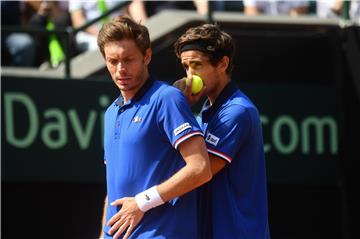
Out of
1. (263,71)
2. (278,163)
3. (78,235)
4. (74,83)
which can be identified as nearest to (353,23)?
(263,71)

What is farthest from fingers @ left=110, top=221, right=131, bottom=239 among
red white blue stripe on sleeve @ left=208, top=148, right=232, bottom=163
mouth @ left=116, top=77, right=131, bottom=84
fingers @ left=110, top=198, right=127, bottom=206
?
mouth @ left=116, top=77, right=131, bottom=84

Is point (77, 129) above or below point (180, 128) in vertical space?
below

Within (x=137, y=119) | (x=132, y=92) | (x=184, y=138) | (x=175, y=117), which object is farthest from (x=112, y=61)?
(x=184, y=138)

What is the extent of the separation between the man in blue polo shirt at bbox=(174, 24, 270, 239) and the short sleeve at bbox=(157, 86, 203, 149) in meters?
0.22

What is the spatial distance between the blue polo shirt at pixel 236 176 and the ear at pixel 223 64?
6.2 inches

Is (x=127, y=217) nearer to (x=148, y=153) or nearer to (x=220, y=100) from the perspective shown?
(x=148, y=153)

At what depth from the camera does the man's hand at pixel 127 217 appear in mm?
4297

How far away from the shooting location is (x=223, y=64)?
468cm

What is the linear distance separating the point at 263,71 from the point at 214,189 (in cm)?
499

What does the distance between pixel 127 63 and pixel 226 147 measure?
0.64 metres

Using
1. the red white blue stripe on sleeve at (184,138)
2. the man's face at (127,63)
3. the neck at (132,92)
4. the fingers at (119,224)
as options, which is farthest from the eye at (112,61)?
the fingers at (119,224)

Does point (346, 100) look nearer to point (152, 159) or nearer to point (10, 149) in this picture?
point (10, 149)

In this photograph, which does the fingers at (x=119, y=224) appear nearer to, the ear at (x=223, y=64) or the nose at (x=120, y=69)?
the nose at (x=120, y=69)

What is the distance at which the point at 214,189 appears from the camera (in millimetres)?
4555
